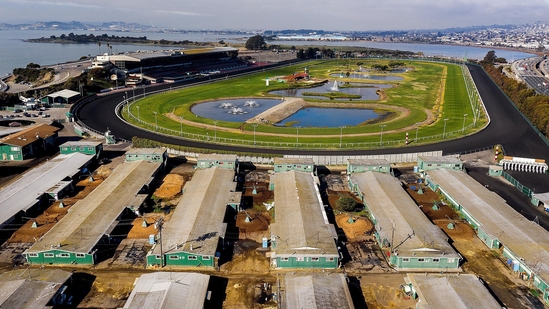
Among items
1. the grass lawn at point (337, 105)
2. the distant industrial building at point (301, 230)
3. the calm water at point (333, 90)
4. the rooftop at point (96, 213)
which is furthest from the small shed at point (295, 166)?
the calm water at point (333, 90)

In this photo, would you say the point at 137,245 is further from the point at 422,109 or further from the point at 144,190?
the point at 422,109

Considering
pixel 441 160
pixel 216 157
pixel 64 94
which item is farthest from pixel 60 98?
pixel 441 160

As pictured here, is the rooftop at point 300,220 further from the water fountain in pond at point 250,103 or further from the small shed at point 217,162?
the water fountain in pond at point 250,103

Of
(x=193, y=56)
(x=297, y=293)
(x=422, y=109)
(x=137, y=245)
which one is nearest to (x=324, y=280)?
(x=297, y=293)

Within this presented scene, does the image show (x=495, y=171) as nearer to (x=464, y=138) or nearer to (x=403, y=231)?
(x=464, y=138)

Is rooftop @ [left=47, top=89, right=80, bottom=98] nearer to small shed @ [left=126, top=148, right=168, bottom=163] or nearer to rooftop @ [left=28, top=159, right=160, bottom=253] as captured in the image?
small shed @ [left=126, top=148, right=168, bottom=163]

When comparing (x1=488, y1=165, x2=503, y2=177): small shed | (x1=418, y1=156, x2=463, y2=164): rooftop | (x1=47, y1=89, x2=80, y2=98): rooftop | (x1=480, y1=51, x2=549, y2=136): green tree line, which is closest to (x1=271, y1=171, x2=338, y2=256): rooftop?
(x1=418, y1=156, x2=463, y2=164): rooftop
